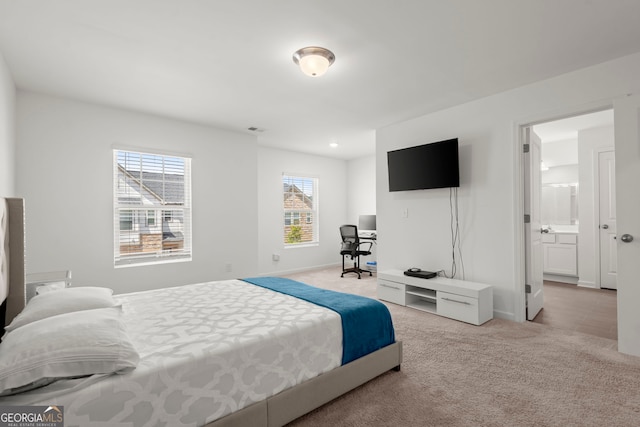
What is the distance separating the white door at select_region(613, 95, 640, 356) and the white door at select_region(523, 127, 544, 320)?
807 mm

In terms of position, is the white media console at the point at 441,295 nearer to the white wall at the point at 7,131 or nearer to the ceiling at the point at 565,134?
the ceiling at the point at 565,134

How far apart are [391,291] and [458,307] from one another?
36.0 inches

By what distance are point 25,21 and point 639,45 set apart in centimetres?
465

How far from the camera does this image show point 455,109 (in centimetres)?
380

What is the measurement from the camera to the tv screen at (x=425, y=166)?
3.65 metres

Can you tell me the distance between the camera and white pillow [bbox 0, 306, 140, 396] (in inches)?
44.9

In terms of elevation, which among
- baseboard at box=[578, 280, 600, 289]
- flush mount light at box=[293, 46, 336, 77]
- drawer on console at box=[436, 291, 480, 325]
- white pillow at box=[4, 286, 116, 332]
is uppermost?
flush mount light at box=[293, 46, 336, 77]

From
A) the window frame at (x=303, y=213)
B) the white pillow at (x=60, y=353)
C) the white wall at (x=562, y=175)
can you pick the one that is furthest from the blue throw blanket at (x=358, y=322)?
the white wall at (x=562, y=175)

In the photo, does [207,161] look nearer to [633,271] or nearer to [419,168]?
[419,168]

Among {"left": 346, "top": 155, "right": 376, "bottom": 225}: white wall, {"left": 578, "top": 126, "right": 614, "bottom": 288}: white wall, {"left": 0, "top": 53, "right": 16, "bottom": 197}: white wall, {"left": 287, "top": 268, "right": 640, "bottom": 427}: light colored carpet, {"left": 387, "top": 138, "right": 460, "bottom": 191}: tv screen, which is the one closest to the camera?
{"left": 287, "top": 268, "right": 640, "bottom": 427}: light colored carpet

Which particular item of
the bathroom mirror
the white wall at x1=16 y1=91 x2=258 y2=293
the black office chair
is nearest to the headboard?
the white wall at x1=16 y1=91 x2=258 y2=293

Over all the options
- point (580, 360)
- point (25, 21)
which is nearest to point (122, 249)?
point (25, 21)

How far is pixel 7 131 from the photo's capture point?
2.78 metres

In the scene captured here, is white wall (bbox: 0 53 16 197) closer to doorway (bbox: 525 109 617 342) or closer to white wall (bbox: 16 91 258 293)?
white wall (bbox: 16 91 258 293)
